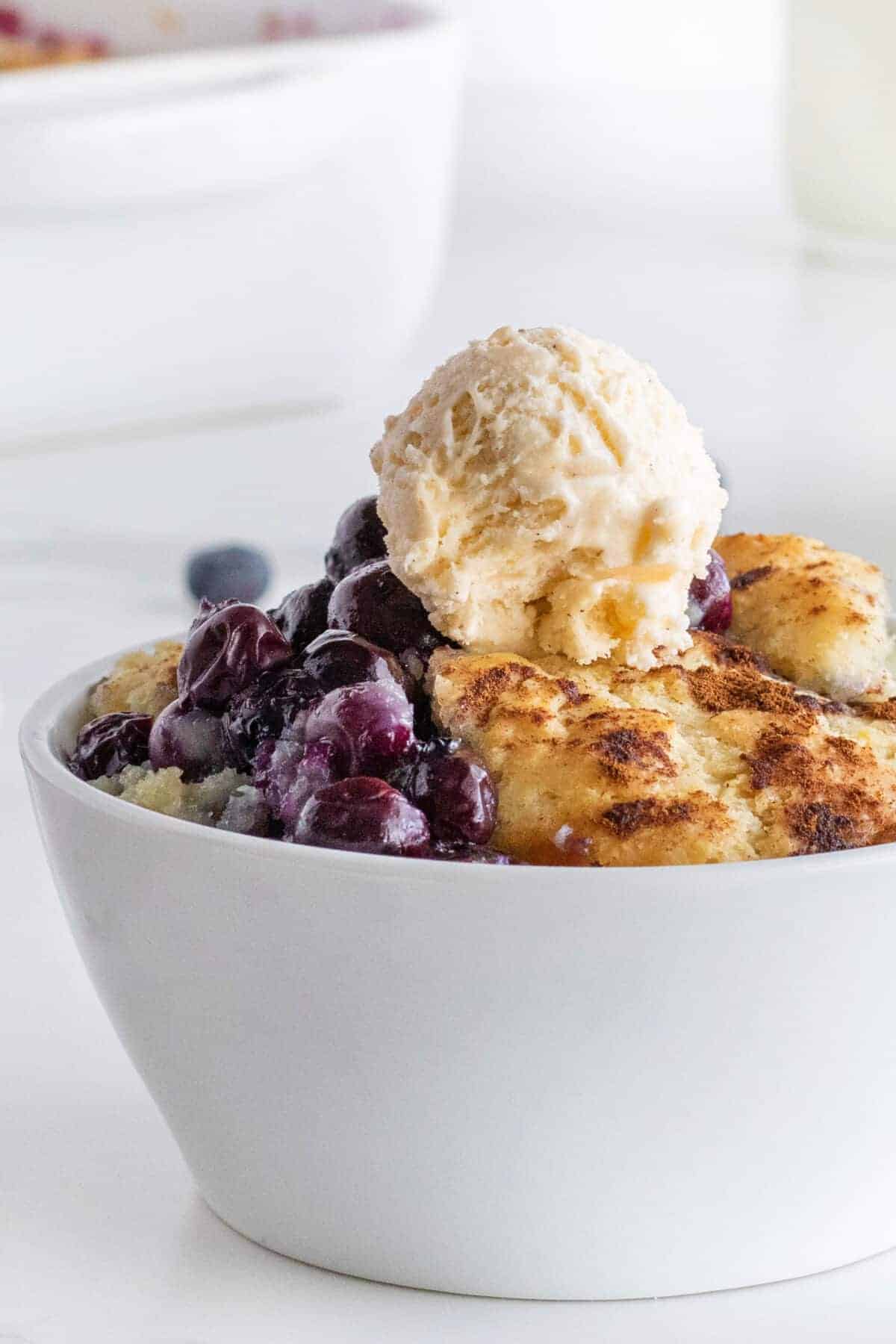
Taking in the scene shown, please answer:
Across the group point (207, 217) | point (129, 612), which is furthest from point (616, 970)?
point (207, 217)

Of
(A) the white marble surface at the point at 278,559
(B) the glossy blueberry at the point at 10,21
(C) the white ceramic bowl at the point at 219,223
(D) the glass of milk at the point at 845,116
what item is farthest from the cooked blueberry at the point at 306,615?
(D) the glass of milk at the point at 845,116

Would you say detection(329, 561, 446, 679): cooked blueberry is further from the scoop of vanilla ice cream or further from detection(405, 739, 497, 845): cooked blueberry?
detection(405, 739, 497, 845): cooked blueberry

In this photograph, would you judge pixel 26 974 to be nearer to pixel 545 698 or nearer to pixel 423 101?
pixel 545 698

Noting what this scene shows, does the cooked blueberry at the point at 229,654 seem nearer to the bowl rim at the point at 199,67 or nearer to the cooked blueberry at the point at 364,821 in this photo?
the cooked blueberry at the point at 364,821

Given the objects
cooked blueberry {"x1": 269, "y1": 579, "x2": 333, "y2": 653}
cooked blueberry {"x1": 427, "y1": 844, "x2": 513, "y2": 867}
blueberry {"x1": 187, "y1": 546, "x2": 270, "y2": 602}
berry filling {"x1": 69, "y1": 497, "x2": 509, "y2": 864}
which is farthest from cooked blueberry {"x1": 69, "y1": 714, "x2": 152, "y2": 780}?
blueberry {"x1": 187, "y1": 546, "x2": 270, "y2": 602}

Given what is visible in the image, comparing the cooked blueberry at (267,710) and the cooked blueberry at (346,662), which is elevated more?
the cooked blueberry at (346,662)

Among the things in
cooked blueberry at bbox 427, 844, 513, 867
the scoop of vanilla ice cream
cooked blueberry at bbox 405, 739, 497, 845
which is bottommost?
cooked blueberry at bbox 427, 844, 513, 867

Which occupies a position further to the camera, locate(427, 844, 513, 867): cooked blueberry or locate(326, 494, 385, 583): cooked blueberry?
locate(326, 494, 385, 583): cooked blueberry

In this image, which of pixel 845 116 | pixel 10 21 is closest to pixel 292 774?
pixel 10 21

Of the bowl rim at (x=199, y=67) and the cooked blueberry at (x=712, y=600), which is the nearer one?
the cooked blueberry at (x=712, y=600)
